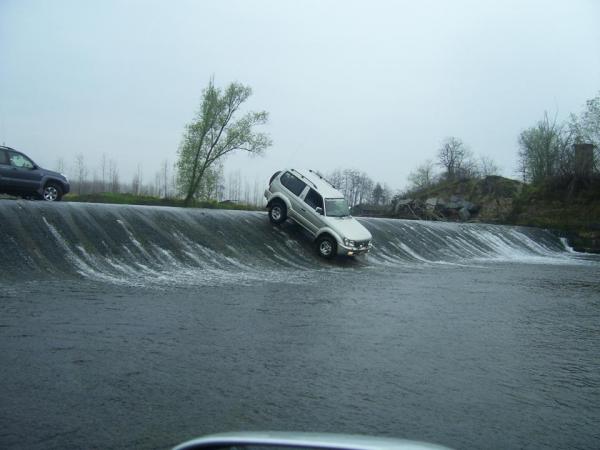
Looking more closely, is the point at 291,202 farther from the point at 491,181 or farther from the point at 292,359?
the point at 491,181

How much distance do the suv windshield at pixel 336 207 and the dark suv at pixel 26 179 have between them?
30.3 ft

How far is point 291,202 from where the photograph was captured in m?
19.9

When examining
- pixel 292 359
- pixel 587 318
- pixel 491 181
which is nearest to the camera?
pixel 292 359

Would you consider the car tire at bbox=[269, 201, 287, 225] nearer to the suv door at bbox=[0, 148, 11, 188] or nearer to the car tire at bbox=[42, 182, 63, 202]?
the car tire at bbox=[42, 182, 63, 202]

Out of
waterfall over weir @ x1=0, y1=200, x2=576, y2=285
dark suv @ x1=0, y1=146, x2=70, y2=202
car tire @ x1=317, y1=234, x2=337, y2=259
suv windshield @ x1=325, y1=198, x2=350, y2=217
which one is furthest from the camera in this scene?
suv windshield @ x1=325, y1=198, x2=350, y2=217

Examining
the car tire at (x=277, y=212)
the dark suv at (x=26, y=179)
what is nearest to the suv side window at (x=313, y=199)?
the car tire at (x=277, y=212)

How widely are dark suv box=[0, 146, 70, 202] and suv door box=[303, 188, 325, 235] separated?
8518 mm

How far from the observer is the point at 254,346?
7422 millimetres

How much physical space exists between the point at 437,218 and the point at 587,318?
134ft

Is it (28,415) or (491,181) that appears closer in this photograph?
(28,415)

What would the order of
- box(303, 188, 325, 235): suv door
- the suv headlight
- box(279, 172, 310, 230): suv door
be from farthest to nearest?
box(279, 172, 310, 230): suv door, box(303, 188, 325, 235): suv door, the suv headlight

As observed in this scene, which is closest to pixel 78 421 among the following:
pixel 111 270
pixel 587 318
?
pixel 111 270

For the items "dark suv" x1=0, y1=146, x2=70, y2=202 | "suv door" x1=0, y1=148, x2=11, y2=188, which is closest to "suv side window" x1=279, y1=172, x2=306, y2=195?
"dark suv" x1=0, y1=146, x2=70, y2=202

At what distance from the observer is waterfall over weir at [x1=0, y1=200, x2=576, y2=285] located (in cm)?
1257
